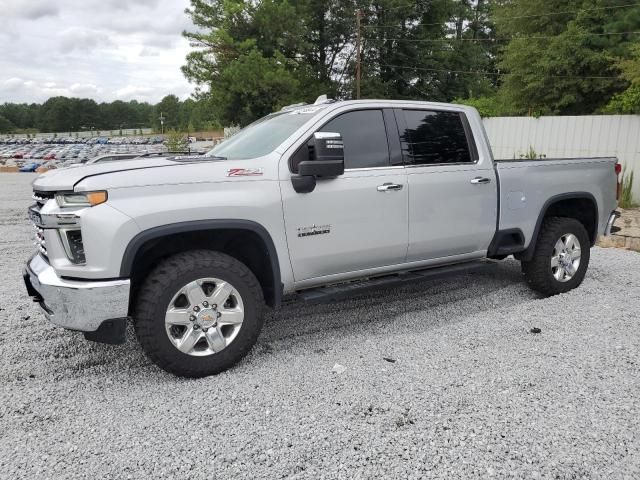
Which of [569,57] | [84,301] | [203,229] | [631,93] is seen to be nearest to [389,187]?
[203,229]

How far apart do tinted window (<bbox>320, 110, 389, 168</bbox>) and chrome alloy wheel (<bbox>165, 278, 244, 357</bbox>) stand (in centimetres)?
138

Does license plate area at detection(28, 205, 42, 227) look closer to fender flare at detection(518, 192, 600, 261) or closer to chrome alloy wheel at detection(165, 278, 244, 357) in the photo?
chrome alloy wheel at detection(165, 278, 244, 357)

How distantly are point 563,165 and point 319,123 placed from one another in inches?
110

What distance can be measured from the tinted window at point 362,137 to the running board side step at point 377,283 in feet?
3.13

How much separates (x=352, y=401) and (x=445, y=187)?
6.99 ft

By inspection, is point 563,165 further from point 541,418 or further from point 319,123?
point 541,418

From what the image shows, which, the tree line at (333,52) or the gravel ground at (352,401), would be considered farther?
the tree line at (333,52)

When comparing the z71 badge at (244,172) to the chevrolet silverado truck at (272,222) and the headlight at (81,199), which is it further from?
the headlight at (81,199)

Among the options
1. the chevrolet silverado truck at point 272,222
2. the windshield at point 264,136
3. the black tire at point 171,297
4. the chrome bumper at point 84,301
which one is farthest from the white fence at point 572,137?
the chrome bumper at point 84,301

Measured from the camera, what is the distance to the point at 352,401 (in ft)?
11.0

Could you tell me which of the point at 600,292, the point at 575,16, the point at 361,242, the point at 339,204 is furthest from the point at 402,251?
the point at 575,16

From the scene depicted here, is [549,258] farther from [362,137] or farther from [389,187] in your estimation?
[362,137]

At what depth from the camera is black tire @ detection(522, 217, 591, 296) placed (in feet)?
17.7

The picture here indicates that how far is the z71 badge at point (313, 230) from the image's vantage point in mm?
3916
